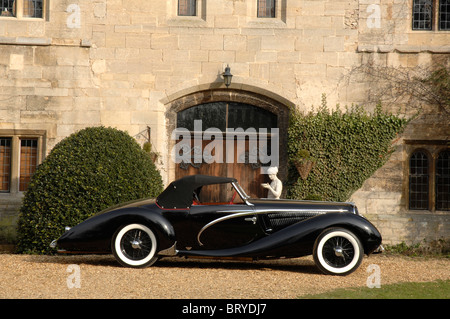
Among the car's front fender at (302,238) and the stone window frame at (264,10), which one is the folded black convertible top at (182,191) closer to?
the car's front fender at (302,238)

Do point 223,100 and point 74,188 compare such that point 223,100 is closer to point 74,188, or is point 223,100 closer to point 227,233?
point 74,188

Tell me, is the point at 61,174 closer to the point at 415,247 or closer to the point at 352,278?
the point at 352,278

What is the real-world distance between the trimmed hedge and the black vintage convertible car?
143 cm

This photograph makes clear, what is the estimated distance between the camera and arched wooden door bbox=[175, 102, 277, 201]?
12.1 metres

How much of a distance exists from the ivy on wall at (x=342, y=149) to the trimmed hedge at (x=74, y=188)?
3585 millimetres

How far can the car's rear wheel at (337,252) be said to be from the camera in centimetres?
766

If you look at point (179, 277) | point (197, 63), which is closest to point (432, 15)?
point (197, 63)

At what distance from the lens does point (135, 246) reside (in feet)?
25.7

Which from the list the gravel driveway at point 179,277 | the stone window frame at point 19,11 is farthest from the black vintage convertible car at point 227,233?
the stone window frame at point 19,11

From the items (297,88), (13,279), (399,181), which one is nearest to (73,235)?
(13,279)

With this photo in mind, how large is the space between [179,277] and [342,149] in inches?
224

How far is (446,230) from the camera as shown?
38.4 feet

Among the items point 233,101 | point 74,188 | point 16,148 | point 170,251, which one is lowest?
point 170,251

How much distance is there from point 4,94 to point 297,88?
A: 5.97 meters
